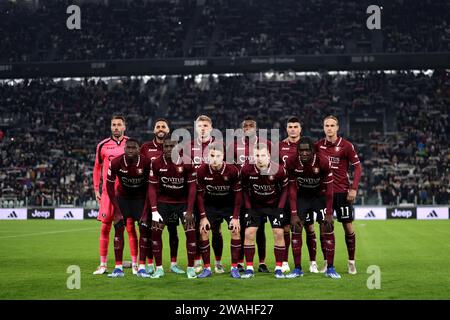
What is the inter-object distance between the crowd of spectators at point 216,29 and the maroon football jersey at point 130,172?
118 ft

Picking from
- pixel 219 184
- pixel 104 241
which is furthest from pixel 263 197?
pixel 104 241

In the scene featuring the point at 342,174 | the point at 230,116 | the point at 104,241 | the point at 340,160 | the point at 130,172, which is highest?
the point at 230,116

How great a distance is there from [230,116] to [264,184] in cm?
3244

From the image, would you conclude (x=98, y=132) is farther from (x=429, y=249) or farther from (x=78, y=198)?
(x=429, y=249)

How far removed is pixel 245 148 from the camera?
11.6 meters

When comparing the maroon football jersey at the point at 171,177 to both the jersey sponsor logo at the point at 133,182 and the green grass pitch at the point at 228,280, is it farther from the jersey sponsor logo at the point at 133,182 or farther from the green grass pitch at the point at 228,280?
the green grass pitch at the point at 228,280

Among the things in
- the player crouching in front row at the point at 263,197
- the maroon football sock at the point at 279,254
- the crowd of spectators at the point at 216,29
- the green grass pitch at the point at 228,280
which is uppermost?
the crowd of spectators at the point at 216,29

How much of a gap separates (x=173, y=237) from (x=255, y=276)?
161 cm

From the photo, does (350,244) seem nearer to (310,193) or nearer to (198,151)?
(310,193)

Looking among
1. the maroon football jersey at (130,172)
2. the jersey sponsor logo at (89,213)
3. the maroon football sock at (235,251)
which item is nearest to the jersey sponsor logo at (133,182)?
the maroon football jersey at (130,172)

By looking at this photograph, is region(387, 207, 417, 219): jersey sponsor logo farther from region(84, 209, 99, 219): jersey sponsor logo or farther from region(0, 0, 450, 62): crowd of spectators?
region(0, 0, 450, 62): crowd of spectators

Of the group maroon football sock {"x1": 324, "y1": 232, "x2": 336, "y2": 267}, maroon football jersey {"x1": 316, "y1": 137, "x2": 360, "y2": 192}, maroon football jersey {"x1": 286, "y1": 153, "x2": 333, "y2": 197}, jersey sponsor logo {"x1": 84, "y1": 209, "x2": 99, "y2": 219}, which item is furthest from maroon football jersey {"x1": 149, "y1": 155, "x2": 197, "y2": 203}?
jersey sponsor logo {"x1": 84, "y1": 209, "x2": 99, "y2": 219}

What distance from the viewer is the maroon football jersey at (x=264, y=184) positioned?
1094 centimetres
